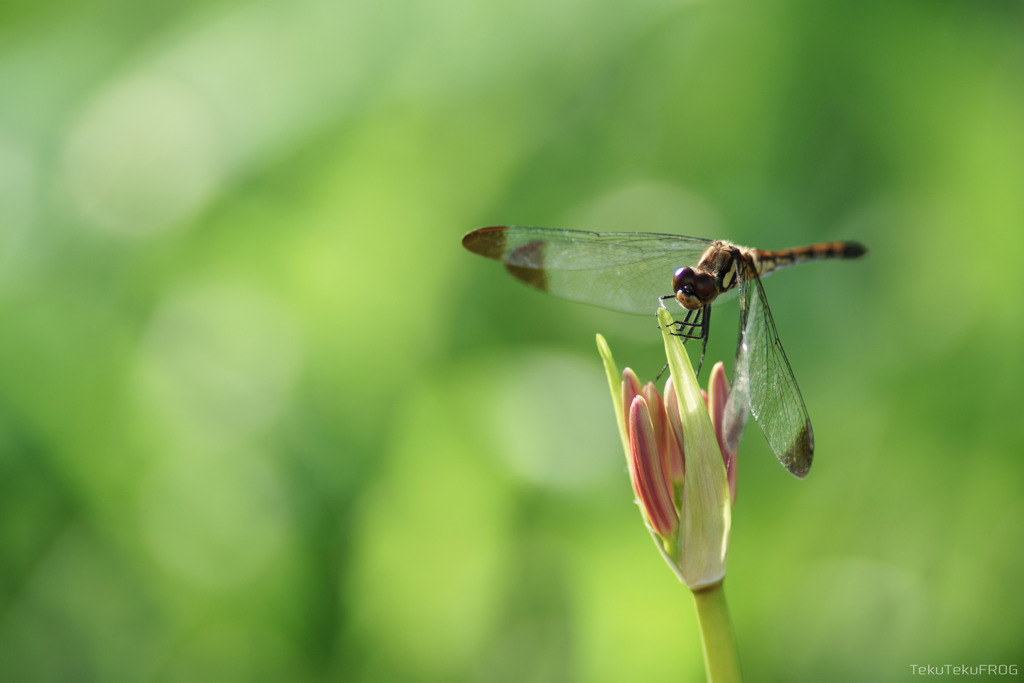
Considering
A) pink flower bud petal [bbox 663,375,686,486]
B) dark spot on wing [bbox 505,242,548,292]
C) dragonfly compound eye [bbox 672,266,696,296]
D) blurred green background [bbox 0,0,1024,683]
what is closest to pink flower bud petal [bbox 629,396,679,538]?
pink flower bud petal [bbox 663,375,686,486]

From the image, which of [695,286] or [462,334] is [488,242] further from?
[462,334]

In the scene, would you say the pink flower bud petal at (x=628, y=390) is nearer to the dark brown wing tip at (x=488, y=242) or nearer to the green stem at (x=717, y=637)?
the green stem at (x=717, y=637)

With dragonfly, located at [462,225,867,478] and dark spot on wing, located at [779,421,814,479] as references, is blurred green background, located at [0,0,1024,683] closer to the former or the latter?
dragonfly, located at [462,225,867,478]

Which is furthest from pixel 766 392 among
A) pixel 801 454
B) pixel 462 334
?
pixel 462 334

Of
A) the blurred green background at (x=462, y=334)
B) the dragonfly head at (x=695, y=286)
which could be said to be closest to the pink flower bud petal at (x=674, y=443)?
the dragonfly head at (x=695, y=286)

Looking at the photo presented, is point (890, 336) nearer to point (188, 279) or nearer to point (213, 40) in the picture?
point (188, 279)

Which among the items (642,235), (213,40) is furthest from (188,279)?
(642,235)
